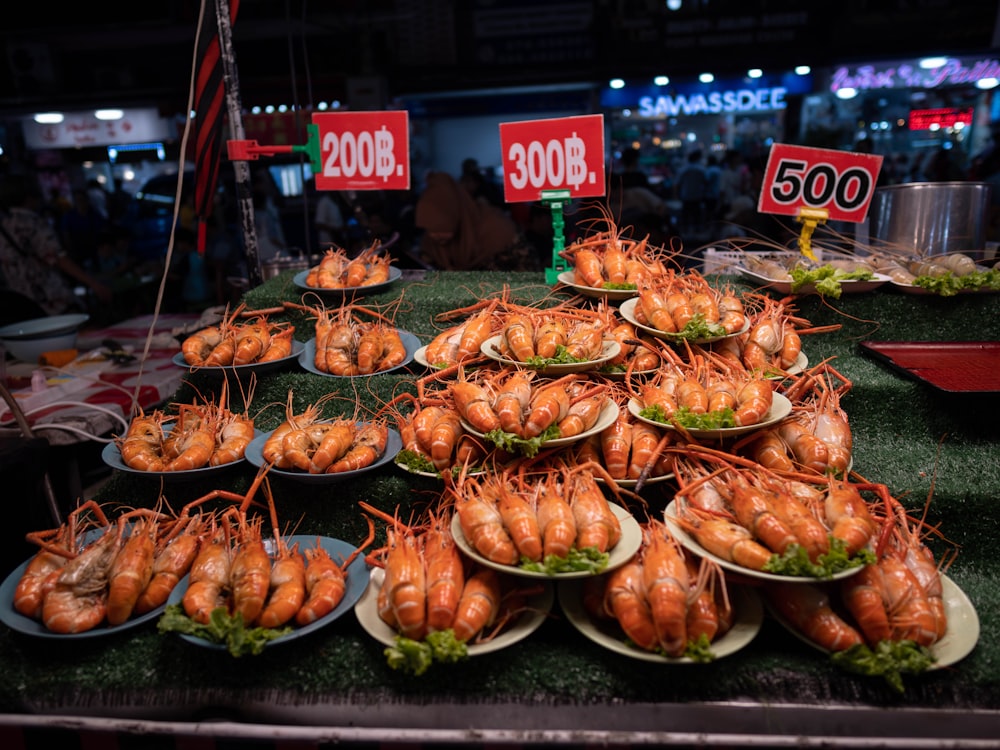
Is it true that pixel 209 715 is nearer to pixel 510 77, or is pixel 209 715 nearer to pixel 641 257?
pixel 641 257

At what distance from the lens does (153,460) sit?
7.68 ft

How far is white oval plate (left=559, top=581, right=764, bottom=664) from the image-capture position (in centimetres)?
168

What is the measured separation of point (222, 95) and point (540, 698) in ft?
10.7

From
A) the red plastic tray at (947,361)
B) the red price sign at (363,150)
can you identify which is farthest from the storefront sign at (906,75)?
the red price sign at (363,150)

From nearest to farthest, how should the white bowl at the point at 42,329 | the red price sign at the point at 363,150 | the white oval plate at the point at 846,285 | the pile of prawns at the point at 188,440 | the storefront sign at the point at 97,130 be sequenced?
the pile of prawns at the point at 188,440 < the white oval plate at the point at 846,285 < the red price sign at the point at 363,150 < the white bowl at the point at 42,329 < the storefront sign at the point at 97,130

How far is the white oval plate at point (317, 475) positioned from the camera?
7.27ft

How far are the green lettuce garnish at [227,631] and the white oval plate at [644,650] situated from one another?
0.83 meters

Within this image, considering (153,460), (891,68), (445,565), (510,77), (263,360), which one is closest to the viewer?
(445,565)

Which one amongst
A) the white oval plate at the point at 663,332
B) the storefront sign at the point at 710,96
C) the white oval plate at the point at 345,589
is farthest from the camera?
the storefront sign at the point at 710,96

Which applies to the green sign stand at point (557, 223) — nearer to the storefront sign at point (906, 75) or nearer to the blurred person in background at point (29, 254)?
the blurred person in background at point (29, 254)

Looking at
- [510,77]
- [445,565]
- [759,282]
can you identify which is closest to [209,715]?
[445,565]

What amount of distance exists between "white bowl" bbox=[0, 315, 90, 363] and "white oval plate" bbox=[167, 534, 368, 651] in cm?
370

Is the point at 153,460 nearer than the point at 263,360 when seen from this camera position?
Yes

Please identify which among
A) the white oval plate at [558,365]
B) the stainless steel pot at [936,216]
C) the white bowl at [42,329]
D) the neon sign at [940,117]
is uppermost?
the neon sign at [940,117]
